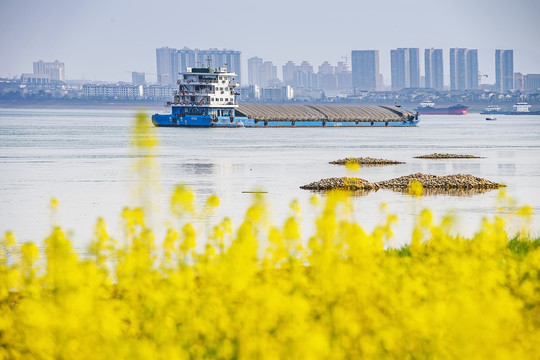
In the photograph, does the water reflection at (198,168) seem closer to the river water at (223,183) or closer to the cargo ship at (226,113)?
the river water at (223,183)

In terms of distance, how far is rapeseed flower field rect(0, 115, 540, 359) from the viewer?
228 inches

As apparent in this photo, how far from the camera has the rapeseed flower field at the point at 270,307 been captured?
5.79 metres

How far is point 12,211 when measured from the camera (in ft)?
72.7

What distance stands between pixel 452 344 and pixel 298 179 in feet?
90.8

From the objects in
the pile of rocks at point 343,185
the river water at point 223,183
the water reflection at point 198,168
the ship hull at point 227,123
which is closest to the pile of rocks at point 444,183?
the pile of rocks at point 343,185

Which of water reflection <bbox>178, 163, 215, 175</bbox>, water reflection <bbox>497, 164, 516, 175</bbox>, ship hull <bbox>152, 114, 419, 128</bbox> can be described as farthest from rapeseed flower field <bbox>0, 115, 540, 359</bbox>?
ship hull <bbox>152, 114, 419, 128</bbox>

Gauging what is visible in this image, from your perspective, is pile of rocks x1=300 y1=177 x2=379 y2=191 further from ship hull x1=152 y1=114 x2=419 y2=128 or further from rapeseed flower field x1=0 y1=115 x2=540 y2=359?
ship hull x1=152 y1=114 x2=419 y2=128

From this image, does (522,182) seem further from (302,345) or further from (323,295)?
(302,345)

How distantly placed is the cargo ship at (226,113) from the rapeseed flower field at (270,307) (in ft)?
308

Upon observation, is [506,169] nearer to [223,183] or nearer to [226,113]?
[223,183]

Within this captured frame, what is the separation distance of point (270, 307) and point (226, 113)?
102 meters

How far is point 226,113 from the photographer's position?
10769cm

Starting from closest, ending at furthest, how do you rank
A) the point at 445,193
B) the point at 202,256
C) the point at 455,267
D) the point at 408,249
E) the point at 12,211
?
1. the point at 455,267
2. the point at 202,256
3. the point at 408,249
4. the point at 12,211
5. the point at 445,193

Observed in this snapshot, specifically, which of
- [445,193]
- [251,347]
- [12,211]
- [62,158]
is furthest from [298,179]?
[251,347]
